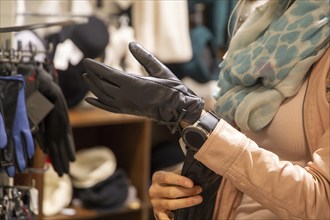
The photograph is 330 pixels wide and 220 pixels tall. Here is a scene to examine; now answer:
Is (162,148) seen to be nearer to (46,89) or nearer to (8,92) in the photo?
(46,89)

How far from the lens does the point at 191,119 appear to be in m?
0.94

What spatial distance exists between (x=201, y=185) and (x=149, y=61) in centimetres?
29

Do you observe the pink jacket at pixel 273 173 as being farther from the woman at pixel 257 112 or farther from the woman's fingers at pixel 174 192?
the woman's fingers at pixel 174 192

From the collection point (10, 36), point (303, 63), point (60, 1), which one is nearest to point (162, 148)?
point (60, 1)

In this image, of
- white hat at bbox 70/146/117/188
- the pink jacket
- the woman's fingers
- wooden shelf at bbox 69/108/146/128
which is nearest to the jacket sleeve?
the pink jacket

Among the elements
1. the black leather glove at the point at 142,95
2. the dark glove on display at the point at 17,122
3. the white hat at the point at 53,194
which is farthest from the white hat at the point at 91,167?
the black leather glove at the point at 142,95

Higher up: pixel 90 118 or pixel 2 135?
pixel 2 135

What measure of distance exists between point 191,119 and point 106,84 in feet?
0.54

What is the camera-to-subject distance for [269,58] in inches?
42.0

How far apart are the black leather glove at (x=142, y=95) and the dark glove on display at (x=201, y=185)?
9 centimetres

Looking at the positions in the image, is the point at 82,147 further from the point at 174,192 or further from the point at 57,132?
the point at 174,192

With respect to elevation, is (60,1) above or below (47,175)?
above

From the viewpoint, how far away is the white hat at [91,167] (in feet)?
7.67

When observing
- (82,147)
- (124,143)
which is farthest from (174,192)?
(82,147)
